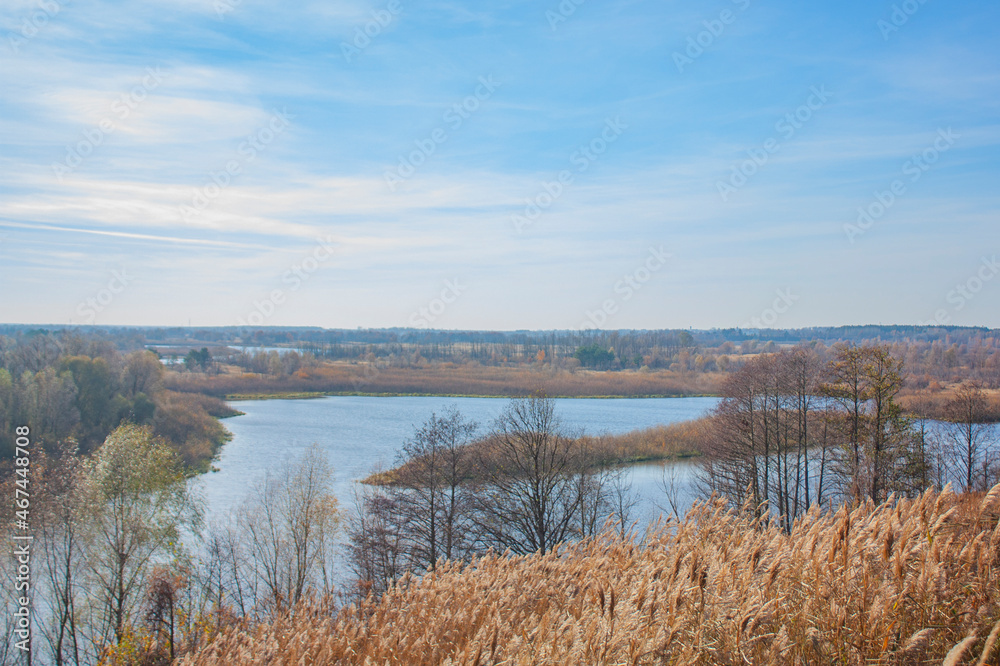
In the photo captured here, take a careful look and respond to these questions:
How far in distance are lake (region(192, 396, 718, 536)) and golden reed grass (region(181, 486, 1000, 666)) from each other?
1016 inches

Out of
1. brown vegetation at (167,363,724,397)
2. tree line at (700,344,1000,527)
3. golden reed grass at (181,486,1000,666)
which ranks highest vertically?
golden reed grass at (181,486,1000,666)

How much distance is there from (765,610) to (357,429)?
52930 mm

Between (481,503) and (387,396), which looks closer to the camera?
(481,503)

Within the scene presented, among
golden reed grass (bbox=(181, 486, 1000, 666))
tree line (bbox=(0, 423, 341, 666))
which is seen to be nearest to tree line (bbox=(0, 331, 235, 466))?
tree line (bbox=(0, 423, 341, 666))

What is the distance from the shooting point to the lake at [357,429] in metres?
35.7

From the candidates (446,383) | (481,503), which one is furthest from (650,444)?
(446,383)

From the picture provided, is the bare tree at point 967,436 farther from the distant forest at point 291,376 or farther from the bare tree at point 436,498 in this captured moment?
the bare tree at point 436,498

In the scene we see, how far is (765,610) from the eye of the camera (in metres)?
3.17

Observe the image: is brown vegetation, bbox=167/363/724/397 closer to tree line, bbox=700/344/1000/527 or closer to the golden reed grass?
tree line, bbox=700/344/1000/527

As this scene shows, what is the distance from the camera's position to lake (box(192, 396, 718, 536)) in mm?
35688

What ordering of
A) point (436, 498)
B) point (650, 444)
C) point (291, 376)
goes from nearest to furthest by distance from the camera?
point (436, 498) < point (650, 444) < point (291, 376)

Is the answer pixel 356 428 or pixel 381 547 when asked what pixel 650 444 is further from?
pixel 356 428

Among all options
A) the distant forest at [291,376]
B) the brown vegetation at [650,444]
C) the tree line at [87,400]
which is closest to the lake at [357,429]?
the brown vegetation at [650,444]

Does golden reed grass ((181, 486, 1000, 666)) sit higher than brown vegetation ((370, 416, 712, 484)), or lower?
higher
